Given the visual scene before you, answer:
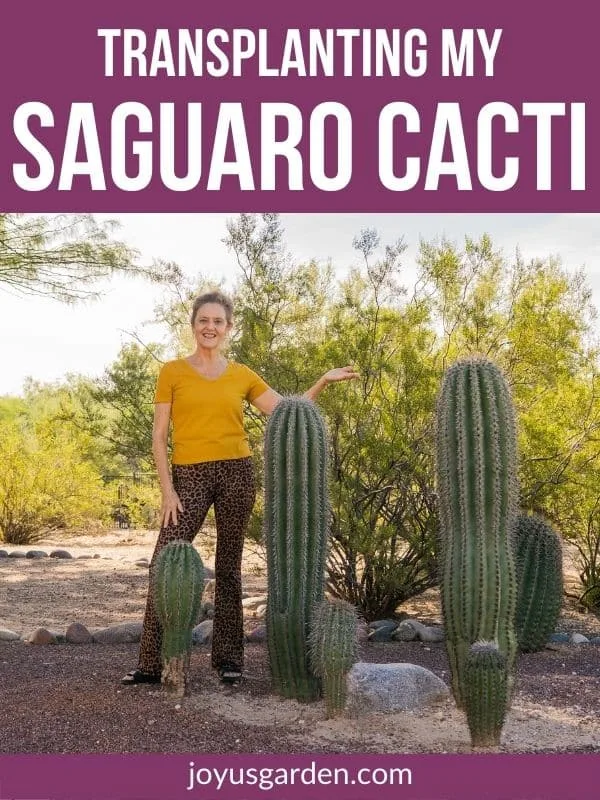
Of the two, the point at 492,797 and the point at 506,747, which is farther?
the point at 506,747

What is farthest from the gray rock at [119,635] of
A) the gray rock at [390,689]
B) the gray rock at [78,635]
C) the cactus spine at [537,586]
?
the cactus spine at [537,586]

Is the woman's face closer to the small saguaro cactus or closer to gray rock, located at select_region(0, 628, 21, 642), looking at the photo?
the small saguaro cactus

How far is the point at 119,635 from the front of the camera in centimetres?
728

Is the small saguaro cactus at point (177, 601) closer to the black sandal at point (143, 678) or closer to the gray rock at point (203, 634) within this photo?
the black sandal at point (143, 678)

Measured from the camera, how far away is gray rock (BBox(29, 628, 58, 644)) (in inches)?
285

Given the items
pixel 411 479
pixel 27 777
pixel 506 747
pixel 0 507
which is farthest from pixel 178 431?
pixel 0 507

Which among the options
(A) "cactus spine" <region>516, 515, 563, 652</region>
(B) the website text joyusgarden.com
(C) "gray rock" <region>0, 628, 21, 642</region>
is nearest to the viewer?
(B) the website text joyusgarden.com

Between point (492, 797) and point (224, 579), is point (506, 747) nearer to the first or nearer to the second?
point (492, 797)

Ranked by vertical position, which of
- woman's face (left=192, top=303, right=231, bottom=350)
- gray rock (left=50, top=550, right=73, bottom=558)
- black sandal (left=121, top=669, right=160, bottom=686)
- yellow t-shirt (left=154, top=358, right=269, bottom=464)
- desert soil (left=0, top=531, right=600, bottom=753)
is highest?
woman's face (left=192, top=303, right=231, bottom=350)

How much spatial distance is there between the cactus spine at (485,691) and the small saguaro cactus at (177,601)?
1.44 metres

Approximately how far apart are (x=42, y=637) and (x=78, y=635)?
9.9 inches

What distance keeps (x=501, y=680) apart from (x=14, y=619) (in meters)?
5.28

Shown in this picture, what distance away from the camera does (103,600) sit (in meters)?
9.59

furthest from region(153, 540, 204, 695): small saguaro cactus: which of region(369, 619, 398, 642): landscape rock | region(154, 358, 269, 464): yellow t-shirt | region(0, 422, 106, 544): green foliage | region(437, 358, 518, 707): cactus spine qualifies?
region(0, 422, 106, 544): green foliage
